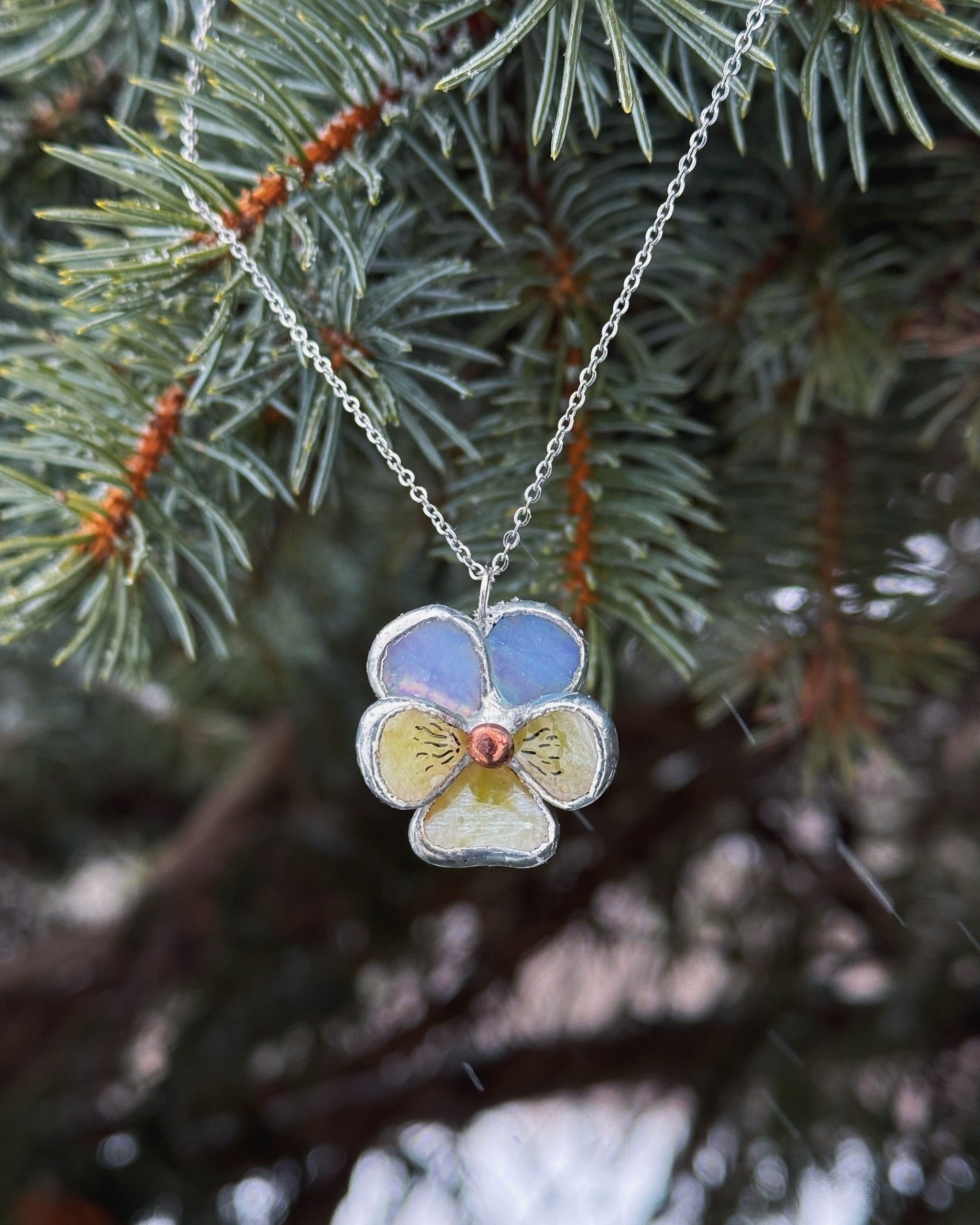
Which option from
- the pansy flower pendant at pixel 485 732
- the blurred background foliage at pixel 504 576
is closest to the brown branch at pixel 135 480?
the blurred background foliage at pixel 504 576

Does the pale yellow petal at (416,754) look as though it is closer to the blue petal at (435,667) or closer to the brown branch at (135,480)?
the blue petal at (435,667)

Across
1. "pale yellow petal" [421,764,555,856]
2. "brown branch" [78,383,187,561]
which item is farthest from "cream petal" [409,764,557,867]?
"brown branch" [78,383,187,561]

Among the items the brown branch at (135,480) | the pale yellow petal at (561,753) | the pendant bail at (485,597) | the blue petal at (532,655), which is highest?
the brown branch at (135,480)

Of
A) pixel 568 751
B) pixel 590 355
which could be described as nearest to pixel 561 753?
pixel 568 751

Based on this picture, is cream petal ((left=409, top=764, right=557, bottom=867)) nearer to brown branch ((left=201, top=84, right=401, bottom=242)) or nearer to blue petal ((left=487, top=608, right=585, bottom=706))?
blue petal ((left=487, top=608, right=585, bottom=706))

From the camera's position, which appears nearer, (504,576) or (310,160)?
(310,160)

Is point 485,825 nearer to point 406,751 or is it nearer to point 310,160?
point 406,751
